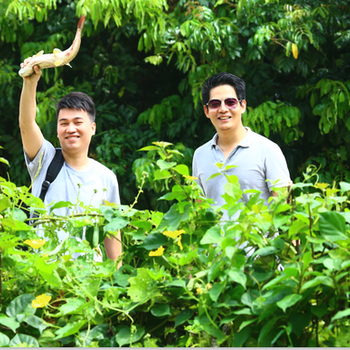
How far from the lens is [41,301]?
108 cm

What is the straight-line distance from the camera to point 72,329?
1.06 metres

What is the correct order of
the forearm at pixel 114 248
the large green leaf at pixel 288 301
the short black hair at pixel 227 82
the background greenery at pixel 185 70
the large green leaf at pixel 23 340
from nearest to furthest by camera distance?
the large green leaf at pixel 288 301
the large green leaf at pixel 23 340
the forearm at pixel 114 248
the short black hair at pixel 227 82
the background greenery at pixel 185 70

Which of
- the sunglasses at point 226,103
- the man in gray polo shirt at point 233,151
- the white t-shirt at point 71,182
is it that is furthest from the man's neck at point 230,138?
the white t-shirt at point 71,182

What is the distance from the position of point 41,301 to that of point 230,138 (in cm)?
150

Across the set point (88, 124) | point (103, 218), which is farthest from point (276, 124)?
point (103, 218)

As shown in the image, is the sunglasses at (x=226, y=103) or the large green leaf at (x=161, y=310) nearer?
the large green leaf at (x=161, y=310)

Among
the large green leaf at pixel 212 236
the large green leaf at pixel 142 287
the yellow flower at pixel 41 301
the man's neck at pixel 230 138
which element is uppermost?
the man's neck at pixel 230 138

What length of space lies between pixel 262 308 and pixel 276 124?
12.7ft

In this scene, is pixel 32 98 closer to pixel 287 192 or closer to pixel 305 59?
pixel 287 192

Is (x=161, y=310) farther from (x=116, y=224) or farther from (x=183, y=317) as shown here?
(x=116, y=224)

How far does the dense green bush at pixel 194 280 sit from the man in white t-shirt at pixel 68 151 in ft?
3.14

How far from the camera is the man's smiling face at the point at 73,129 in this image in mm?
2311

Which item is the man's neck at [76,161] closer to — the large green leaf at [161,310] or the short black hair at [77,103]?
the short black hair at [77,103]

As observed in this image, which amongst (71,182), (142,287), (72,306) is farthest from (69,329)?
(71,182)
